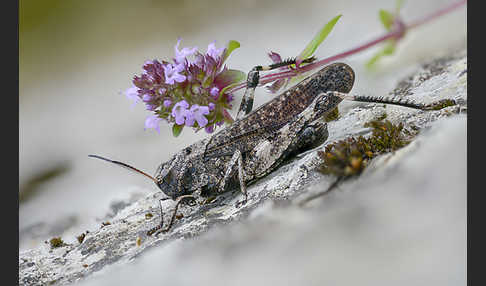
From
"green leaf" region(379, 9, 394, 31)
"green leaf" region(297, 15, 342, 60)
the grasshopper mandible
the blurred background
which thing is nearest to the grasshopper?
the grasshopper mandible

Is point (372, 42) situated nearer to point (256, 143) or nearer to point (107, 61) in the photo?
point (256, 143)

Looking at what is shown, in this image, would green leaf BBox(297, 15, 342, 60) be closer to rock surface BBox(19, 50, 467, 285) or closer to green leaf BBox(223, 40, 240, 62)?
green leaf BBox(223, 40, 240, 62)

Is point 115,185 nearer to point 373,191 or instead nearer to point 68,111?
point 68,111

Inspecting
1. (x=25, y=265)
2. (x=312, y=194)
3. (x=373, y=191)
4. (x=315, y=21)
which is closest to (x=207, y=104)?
(x=312, y=194)

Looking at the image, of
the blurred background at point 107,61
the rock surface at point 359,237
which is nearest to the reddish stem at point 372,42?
the rock surface at point 359,237

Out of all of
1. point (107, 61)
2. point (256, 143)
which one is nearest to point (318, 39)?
point (256, 143)

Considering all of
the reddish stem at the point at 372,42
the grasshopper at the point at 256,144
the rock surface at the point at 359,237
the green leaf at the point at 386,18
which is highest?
the green leaf at the point at 386,18

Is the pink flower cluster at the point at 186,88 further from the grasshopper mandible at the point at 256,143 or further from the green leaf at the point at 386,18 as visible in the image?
the green leaf at the point at 386,18
